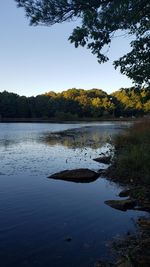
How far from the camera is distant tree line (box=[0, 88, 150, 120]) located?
137500 mm

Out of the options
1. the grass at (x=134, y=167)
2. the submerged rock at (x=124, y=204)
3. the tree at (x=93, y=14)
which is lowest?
the submerged rock at (x=124, y=204)

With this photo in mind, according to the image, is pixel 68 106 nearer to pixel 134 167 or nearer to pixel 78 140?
pixel 78 140

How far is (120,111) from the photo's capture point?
172 metres

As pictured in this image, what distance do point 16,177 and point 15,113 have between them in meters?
121

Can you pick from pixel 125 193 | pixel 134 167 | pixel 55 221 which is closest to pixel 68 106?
pixel 134 167

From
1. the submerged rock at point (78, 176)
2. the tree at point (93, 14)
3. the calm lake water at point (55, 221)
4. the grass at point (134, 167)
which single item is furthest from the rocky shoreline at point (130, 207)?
the tree at point (93, 14)

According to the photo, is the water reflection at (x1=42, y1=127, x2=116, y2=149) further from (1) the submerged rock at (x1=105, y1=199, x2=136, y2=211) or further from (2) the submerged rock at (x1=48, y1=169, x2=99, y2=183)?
(1) the submerged rock at (x1=105, y1=199, x2=136, y2=211)

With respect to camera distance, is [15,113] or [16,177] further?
[15,113]

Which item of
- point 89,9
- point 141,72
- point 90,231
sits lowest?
point 90,231

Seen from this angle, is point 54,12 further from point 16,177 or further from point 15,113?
point 15,113

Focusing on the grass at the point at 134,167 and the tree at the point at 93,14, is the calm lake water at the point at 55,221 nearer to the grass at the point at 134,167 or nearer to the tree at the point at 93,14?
the grass at the point at 134,167

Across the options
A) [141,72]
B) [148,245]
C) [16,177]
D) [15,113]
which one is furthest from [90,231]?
[15,113]

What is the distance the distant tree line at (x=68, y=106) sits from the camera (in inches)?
5413

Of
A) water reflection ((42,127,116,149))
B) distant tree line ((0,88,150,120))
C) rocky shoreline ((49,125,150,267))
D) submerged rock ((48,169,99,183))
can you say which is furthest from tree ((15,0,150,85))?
distant tree line ((0,88,150,120))
